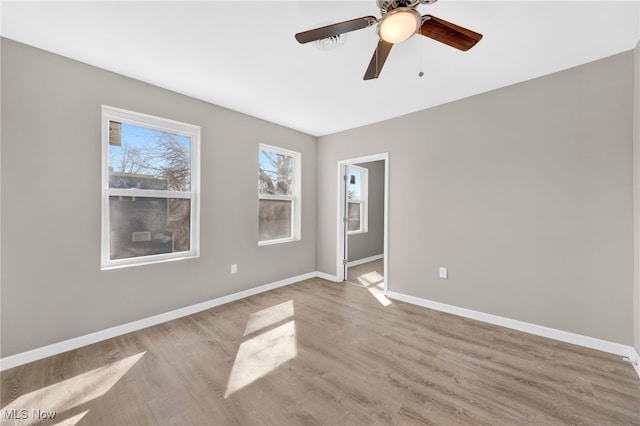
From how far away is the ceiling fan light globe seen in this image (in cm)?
132

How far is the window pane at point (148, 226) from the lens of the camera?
2.57 m

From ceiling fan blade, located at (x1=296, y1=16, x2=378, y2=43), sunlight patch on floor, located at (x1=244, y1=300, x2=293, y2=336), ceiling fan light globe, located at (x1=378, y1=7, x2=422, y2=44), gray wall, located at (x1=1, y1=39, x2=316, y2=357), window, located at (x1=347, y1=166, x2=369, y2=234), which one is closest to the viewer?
ceiling fan light globe, located at (x1=378, y1=7, x2=422, y2=44)

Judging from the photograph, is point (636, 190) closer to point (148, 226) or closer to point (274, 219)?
point (274, 219)

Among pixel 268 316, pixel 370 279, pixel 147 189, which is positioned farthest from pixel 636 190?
pixel 147 189

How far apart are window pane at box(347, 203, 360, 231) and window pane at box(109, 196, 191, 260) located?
341 centimetres

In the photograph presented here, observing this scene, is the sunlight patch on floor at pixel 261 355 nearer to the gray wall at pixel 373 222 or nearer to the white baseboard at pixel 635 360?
the white baseboard at pixel 635 360

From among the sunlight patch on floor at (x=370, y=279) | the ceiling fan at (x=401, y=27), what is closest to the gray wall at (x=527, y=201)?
the sunlight patch on floor at (x=370, y=279)

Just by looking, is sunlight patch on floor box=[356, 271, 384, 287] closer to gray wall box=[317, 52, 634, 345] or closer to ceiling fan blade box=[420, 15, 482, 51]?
gray wall box=[317, 52, 634, 345]

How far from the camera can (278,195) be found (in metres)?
4.17

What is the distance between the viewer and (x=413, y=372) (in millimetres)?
1979

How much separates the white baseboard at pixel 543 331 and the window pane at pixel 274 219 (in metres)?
2.22

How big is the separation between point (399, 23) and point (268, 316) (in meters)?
2.94

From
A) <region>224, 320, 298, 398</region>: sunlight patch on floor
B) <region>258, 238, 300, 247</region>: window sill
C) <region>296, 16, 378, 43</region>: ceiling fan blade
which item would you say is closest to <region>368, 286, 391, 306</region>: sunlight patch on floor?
<region>224, 320, 298, 398</region>: sunlight patch on floor

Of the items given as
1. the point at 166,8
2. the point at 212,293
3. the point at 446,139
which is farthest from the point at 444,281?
the point at 166,8
